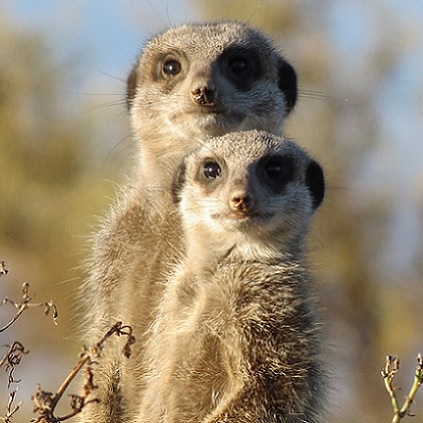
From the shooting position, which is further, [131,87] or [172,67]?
[131,87]

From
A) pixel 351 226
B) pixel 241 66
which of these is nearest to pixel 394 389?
pixel 241 66

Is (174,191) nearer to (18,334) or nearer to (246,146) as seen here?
(246,146)

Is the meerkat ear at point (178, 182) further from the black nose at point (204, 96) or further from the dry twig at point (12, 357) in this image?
the dry twig at point (12, 357)

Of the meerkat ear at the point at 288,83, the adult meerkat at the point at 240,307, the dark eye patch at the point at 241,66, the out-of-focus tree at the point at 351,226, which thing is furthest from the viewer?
the out-of-focus tree at the point at 351,226

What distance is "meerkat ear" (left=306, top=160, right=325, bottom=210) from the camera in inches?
178

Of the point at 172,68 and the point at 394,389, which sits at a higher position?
the point at 172,68

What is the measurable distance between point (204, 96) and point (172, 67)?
0.47 meters

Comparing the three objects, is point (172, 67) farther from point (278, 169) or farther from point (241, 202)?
point (241, 202)

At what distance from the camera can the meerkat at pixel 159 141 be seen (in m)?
4.55

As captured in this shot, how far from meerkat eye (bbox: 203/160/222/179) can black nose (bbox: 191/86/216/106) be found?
0.84 ft

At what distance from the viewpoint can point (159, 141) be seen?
4805 millimetres

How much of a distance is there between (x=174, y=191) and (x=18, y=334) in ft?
22.5

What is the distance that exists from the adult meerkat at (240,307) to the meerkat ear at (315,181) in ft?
0.35

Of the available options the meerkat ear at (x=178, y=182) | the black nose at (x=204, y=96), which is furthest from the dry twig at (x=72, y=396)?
the black nose at (x=204, y=96)
